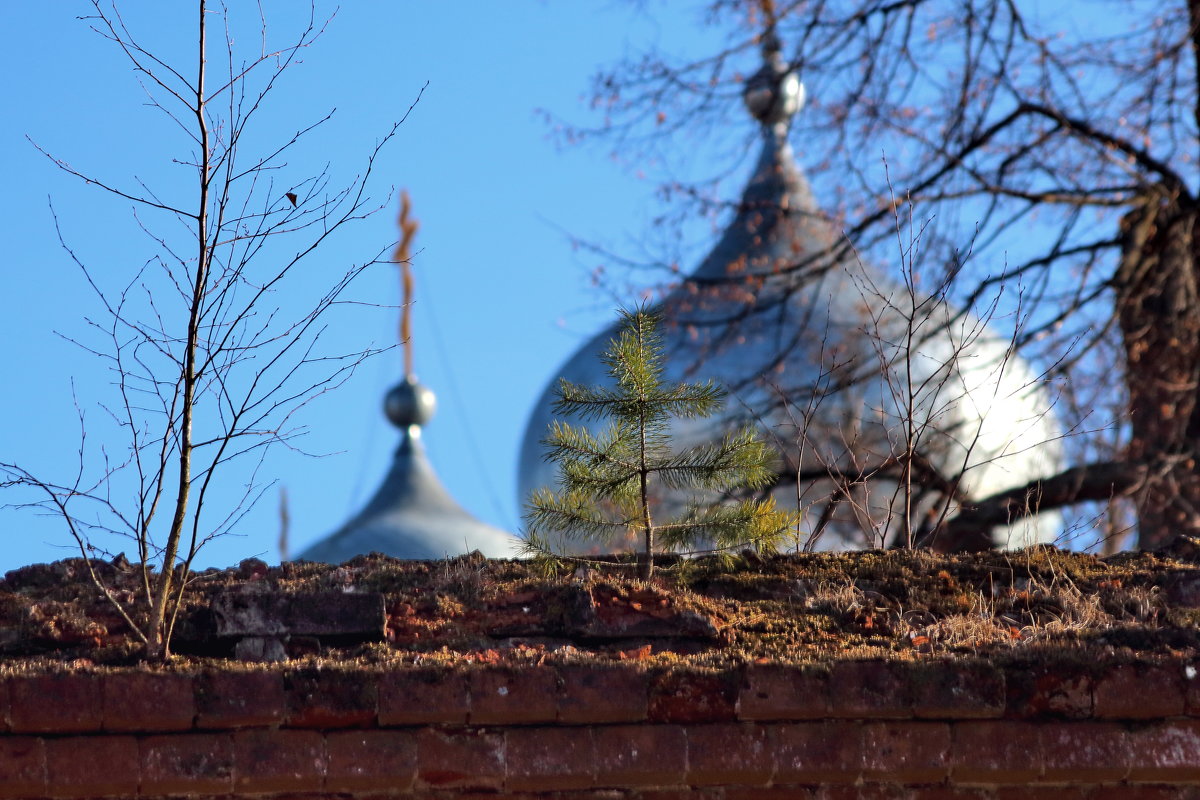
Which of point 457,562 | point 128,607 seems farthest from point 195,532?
point 457,562

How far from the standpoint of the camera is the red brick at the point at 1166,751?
4.37m

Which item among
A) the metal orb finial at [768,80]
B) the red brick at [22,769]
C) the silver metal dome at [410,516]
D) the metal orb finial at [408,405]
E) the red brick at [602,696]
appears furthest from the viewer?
the metal orb finial at [408,405]

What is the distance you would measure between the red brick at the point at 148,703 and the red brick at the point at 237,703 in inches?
1.2

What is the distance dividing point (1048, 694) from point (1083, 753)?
0.56 feet

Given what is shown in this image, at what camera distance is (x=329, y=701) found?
4.36m

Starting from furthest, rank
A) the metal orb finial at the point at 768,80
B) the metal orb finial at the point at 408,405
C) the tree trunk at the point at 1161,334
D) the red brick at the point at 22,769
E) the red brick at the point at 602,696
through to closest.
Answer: the metal orb finial at the point at 408,405, the metal orb finial at the point at 768,80, the tree trunk at the point at 1161,334, the red brick at the point at 602,696, the red brick at the point at 22,769

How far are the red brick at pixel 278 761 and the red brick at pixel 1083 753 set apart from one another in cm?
189

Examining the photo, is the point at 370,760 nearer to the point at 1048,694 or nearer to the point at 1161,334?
the point at 1048,694

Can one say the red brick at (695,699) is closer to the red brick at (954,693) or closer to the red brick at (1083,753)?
the red brick at (954,693)

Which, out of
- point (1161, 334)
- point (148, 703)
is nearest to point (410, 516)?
point (1161, 334)

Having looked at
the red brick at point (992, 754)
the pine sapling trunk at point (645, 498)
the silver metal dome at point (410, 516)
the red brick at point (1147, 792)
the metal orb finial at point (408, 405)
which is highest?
the metal orb finial at point (408, 405)

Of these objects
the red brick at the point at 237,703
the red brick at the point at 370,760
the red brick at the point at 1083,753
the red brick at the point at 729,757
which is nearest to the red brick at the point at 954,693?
the red brick at the point at 1083,753

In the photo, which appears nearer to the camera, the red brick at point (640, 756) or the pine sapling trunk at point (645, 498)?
the red brick at point (640, 756)

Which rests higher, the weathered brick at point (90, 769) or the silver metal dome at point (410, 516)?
the silver metal dome at point (410, 516)
